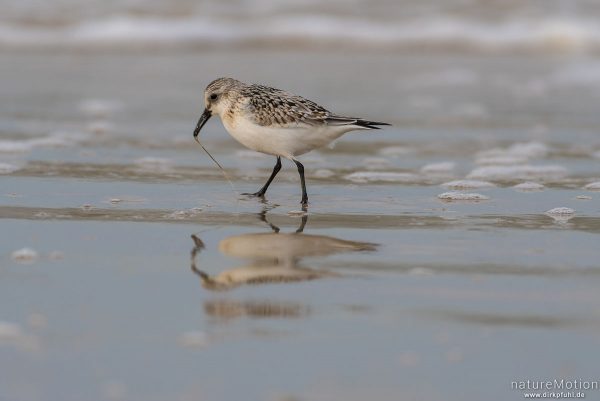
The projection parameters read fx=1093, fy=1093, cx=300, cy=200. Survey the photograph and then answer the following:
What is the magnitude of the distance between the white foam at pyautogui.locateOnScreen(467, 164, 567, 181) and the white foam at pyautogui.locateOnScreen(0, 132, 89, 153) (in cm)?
286

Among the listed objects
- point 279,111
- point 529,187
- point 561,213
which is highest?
point 279,111

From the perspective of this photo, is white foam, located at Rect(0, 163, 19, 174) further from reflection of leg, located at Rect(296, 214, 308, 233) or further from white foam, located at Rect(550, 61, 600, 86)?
white foam, located at Rect(550, 61, 600, 86)

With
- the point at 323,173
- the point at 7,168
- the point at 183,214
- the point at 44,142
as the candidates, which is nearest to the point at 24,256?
the point at 183,214

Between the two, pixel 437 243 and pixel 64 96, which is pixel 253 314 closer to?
pixel 437 243

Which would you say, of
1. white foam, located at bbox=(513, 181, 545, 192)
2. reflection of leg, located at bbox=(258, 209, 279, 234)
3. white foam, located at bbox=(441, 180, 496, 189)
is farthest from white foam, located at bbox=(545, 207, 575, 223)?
reflection of leg, located at bbox=(258, 209, 279, 234)

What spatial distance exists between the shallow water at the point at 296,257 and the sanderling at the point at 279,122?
0.99 feet

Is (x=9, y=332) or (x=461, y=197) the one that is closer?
Answer: (x=9, y=332)

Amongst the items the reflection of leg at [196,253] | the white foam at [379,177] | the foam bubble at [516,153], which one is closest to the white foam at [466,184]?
the white foam at [379,177]

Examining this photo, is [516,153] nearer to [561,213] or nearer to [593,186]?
[593,186]

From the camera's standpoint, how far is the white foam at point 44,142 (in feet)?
24.2

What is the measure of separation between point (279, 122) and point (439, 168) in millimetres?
1481

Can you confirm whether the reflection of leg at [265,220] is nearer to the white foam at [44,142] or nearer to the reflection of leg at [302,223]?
the reflection of leg at [302,223]

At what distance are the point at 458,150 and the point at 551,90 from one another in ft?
10.3

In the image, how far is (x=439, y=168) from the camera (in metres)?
7.04
